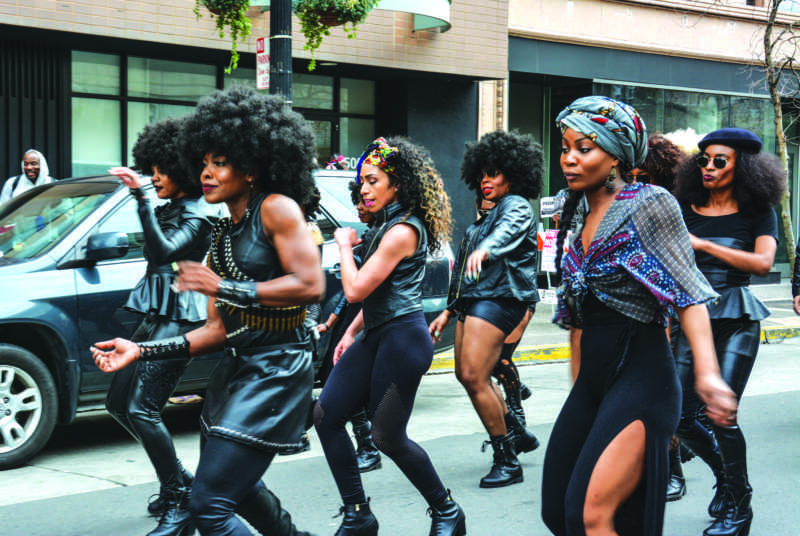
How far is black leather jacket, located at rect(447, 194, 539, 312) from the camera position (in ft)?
18.5

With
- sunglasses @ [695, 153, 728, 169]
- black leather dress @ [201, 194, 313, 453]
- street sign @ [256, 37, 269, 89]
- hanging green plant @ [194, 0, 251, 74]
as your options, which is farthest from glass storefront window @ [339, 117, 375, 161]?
black leather dress @ [201, 194, 313, 453]

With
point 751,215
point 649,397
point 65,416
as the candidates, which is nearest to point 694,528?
point 751,215

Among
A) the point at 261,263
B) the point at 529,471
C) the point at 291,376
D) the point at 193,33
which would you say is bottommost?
the point at 529,471

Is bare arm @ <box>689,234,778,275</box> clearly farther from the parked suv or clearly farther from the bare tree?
the bare tree

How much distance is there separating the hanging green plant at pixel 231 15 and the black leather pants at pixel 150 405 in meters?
7.77

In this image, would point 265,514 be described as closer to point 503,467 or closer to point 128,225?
point 503,467

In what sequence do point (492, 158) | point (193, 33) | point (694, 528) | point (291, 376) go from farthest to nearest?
point (193, 33) → point (492, 158) → point (694, 528) → point (291, 376)

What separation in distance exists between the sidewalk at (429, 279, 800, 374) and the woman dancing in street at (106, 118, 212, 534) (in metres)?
5.68

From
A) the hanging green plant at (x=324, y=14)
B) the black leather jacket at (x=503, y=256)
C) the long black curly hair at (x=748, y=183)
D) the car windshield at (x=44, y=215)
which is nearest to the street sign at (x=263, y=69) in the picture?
the car windshield at (x=44, y=215)

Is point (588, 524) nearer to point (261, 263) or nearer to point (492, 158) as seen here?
point (261, 263)

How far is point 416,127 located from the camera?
15.3 m

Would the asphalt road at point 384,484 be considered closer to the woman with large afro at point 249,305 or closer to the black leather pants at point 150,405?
the black leather pants at point 150,405

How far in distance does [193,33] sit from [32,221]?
668cm

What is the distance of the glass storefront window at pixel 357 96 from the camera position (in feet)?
50.7
